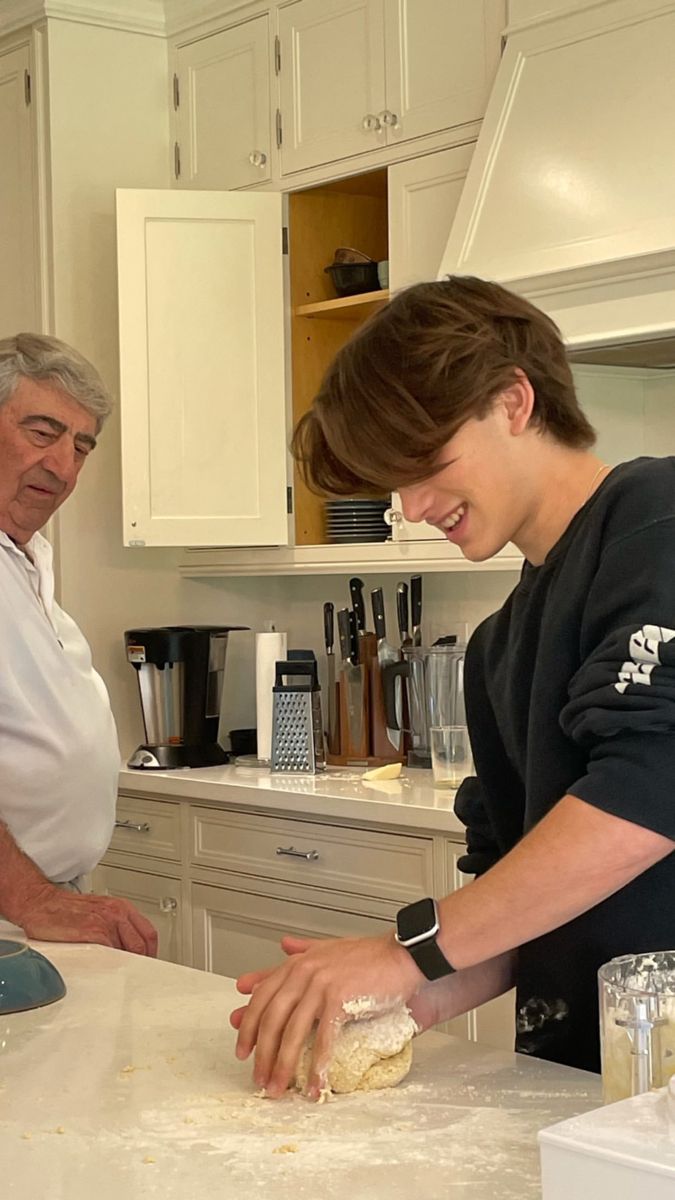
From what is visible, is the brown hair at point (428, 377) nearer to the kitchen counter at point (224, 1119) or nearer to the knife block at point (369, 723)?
the kitchen counter at point (224, 1119)

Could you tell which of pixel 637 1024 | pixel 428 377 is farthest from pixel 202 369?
pixel 637 1024

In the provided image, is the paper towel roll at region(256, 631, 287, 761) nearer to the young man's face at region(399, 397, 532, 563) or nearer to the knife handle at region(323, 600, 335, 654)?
the knife handle at region(323, 600, 335, 654)

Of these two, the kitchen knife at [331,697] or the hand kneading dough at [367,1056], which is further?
the kitchen knife at [331,697]

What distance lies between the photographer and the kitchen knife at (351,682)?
3.70 metres

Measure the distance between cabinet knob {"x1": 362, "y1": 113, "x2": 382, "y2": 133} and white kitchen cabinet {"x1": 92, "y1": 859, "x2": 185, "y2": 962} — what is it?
1.83 meters

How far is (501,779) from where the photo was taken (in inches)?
61.9

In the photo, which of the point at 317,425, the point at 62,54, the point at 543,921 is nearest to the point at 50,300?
the point at 62,54

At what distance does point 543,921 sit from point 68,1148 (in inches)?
16.7

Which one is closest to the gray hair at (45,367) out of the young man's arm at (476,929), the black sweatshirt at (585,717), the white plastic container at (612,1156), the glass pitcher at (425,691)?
the black sweatshirt at (585,717)

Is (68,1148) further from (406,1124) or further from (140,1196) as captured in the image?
(406,1124)

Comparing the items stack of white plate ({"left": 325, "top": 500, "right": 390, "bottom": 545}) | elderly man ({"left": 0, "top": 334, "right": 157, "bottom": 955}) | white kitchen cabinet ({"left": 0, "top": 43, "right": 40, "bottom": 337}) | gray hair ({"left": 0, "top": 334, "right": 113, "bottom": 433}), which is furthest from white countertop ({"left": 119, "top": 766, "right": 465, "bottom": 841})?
white kitchen cabinet ({"left": 0, "top": 43, "right": 40, "bottom": 337})

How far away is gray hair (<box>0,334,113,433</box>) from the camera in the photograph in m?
2.41

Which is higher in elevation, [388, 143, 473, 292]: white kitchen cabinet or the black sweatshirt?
[388, 143, 473, 292]: white kitchen cabinet

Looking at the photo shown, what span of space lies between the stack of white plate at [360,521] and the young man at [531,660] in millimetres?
2241
